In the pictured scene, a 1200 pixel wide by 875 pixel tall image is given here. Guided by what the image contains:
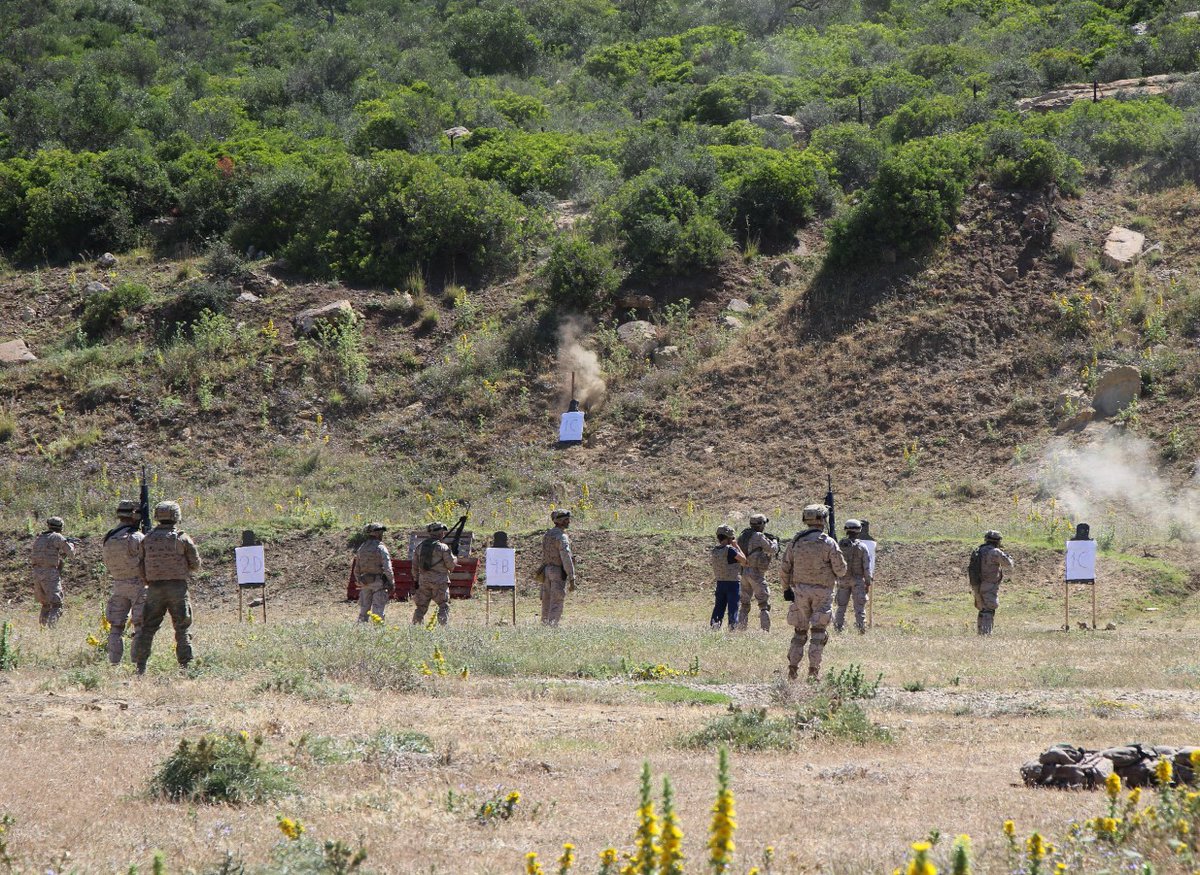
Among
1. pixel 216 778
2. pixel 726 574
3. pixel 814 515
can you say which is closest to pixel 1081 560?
pixel 726 574

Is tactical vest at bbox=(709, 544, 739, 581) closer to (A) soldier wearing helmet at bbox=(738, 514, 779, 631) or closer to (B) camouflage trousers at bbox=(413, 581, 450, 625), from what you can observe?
(A) soldier wearing helmet at bbox=(738, 514, 779, 631)

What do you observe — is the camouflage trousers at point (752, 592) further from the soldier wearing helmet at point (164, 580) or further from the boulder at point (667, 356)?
the boulder at point (667, 356)

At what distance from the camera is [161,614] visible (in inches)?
571

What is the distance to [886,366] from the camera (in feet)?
112

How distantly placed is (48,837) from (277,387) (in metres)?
28.6

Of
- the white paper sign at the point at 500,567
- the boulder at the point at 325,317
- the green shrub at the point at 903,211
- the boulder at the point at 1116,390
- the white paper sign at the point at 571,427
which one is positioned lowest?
the white paper sign at the point at 500,567

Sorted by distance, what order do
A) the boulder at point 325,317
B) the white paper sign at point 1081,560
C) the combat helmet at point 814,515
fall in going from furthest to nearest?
the boulder at point 325,317 → the white paper sign at point 1081,560 → the combat helmet at point 814,515

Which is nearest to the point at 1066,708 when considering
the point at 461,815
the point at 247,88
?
the point at 461,815

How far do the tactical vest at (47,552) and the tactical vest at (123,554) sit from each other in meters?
7.02

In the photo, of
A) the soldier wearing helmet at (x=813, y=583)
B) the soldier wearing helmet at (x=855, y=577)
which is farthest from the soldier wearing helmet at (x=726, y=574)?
the soldier wearing helmet at (x=813, y=583)

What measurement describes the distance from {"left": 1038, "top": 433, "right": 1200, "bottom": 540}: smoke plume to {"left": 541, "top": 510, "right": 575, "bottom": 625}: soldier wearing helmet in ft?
40.3

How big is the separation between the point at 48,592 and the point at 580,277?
1853cm

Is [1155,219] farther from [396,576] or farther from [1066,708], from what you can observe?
[1066,708]

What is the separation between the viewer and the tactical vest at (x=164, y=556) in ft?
46.9
